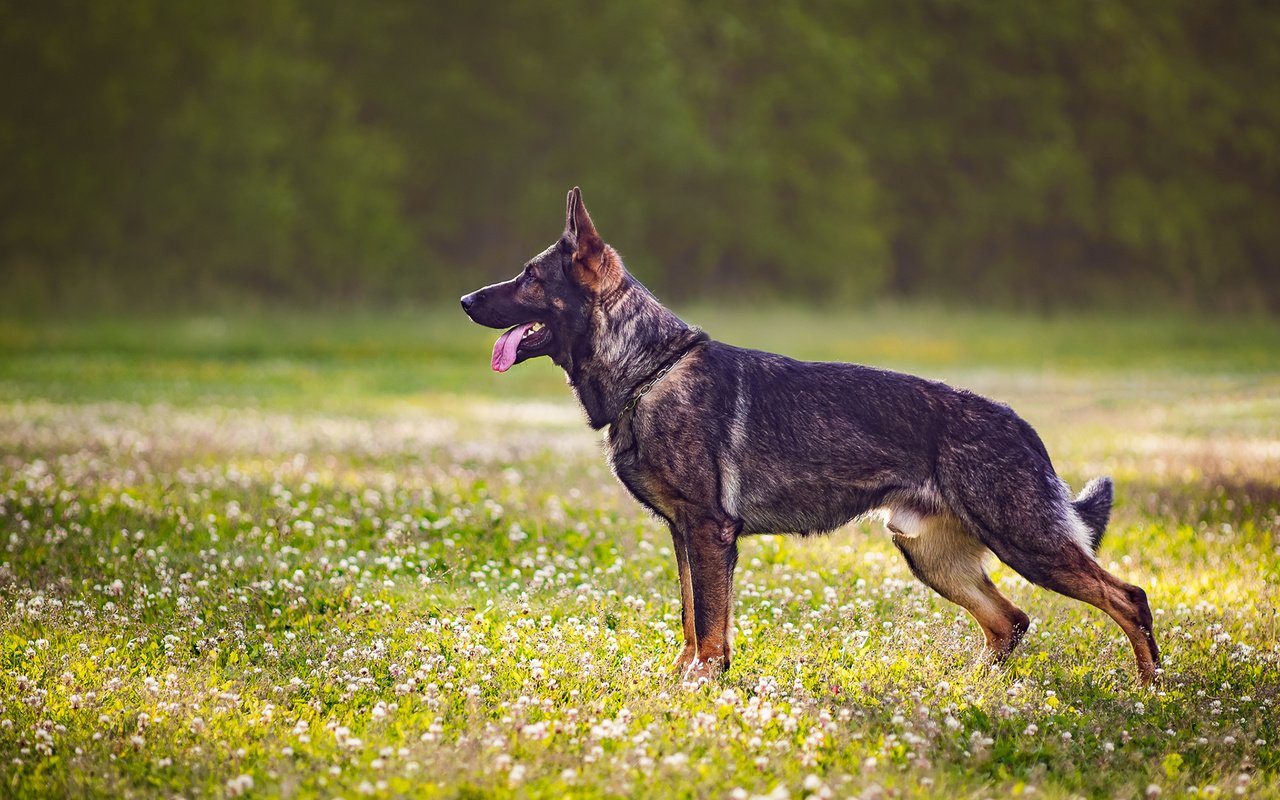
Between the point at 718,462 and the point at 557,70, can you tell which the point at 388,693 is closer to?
the point at 718,462

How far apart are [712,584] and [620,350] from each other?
134 centimetres

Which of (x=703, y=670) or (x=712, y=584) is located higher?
(x=712, y=584)

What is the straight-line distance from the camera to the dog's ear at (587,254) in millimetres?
6336

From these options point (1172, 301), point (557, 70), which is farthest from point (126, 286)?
point (1172, 301)

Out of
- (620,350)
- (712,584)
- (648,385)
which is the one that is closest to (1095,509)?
(712,584)

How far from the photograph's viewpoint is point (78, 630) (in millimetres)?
6672

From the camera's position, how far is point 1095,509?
638cm

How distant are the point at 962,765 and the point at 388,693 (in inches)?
105

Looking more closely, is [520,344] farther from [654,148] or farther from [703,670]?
[654,148]

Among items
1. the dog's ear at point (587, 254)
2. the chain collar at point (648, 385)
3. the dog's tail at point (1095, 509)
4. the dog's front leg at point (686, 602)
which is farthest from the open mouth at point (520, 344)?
the dog's tail at point (1095, 509)

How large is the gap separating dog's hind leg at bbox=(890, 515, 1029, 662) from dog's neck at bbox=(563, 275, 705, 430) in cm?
161

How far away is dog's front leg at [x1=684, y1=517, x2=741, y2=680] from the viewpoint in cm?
611

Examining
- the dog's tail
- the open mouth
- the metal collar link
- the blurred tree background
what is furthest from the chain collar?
the blurred tree background

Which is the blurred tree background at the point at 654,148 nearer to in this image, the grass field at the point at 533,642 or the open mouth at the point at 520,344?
the grass field at the point at 533,642
